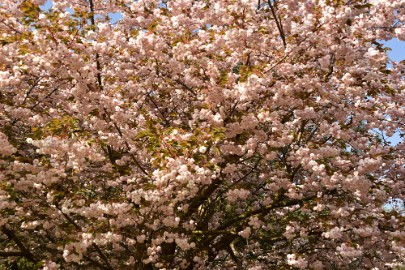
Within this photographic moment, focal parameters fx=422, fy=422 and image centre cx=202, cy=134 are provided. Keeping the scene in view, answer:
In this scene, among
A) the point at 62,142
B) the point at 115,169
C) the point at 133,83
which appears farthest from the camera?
the point at 133,83

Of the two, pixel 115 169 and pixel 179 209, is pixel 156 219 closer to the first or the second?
pixel 179 209

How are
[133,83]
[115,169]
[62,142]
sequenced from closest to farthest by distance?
[62,142] < [115,169] < [133,83]


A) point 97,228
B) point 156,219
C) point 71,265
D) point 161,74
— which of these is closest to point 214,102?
point 161,74

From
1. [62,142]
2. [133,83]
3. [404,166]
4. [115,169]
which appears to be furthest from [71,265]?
[404,166]

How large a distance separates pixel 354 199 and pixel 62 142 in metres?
5.38

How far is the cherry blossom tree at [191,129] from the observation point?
655cm

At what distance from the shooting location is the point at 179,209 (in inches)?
277

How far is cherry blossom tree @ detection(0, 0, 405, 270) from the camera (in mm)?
6555

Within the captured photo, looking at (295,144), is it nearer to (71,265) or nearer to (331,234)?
(331,234)

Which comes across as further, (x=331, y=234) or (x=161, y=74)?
(x=161, y=74)

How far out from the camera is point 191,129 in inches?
324

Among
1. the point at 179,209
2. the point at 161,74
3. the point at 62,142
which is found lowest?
the point at 179,209

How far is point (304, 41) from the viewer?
804cm

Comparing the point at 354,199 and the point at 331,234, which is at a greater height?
the point at 354,199
